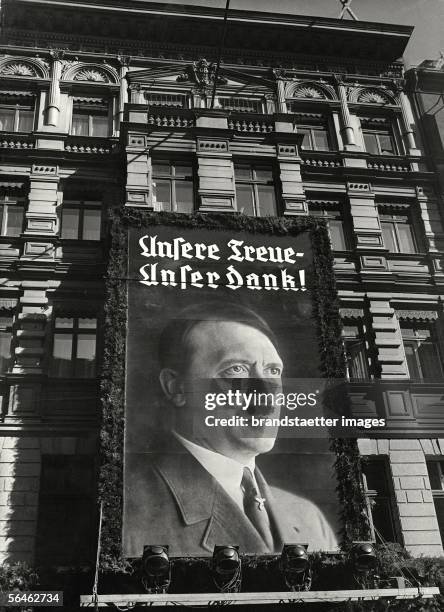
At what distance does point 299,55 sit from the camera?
97.8 feet

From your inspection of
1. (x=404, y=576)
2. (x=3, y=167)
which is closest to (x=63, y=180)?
(x=3, y=167)

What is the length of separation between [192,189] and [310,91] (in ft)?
27.1

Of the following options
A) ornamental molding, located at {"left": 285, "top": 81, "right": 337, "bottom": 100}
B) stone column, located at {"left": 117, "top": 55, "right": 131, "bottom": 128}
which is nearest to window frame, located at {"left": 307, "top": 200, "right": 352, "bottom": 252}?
ornamental molding, located at {"left": 285, "top": 81, "right": 337, "bottom": 100}

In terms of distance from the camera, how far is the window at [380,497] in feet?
65.1

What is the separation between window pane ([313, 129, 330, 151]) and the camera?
27.7 meters

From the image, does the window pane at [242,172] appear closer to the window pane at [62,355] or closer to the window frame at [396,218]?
the window frame at [396,218]

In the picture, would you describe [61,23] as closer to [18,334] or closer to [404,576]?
[18,334]

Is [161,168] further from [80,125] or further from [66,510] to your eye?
[66,510]

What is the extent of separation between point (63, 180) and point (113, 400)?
9.84m

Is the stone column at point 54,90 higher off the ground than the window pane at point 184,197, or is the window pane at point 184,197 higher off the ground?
the stone column at point 54,90

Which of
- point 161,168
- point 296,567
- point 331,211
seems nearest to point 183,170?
point 161,168

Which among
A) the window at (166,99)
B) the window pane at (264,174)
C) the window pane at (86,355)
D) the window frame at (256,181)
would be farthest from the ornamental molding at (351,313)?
the window at (166,99)

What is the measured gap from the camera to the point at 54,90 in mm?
26625

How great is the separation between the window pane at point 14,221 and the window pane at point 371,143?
14.0 metres
